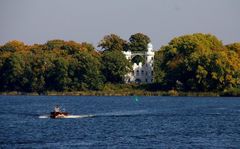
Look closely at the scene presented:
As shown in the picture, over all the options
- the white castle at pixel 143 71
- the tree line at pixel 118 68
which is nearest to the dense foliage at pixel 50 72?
the tree line at pixel 118 68

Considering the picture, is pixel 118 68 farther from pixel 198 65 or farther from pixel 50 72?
pixel 198 65

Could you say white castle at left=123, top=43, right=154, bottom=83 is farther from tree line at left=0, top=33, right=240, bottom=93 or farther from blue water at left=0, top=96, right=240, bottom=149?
blue water at left=0, top=96, right=240, bottom=149

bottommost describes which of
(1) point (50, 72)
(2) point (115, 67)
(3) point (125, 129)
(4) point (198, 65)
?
(3) point (125, 129)

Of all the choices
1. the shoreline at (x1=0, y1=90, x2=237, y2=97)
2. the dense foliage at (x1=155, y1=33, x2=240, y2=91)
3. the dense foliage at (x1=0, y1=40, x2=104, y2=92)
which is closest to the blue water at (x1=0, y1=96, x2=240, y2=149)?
the dense foliage at (x1=155, y1=33, x2=240, y2=91)

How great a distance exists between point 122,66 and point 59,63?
1486 centimetres

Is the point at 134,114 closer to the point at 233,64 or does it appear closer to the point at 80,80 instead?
the point at 233,64

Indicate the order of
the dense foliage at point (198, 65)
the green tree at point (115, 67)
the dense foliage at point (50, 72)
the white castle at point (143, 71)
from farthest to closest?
the white castle at point (143, 71)
the green tree at point (115, 67)
the dense foliage at point (50, 72)
the dense foliage at point (198, 65)

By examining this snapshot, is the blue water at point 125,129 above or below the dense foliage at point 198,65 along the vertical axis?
below

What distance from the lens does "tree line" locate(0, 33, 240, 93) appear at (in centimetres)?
16012

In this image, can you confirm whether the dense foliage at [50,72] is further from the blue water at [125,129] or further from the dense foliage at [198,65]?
the blue water at [125,129]

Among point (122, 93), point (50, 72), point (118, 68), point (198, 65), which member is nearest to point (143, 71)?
point (118, 68)

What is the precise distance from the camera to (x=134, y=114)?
98125 millimetres

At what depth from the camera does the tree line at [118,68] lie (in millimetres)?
160125

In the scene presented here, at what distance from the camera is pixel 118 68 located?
589ft
